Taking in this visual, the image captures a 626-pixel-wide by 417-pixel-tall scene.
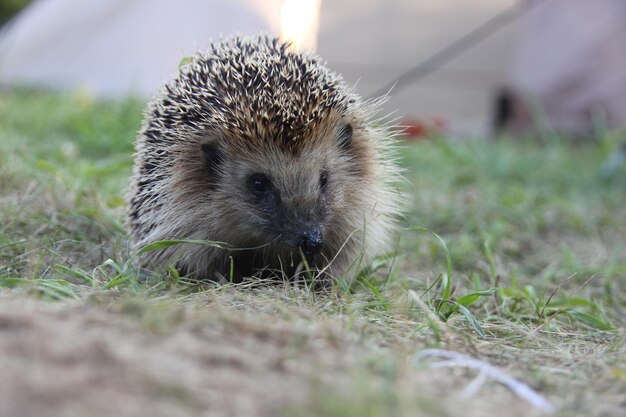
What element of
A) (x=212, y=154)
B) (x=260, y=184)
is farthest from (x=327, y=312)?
(x=212, y=154)

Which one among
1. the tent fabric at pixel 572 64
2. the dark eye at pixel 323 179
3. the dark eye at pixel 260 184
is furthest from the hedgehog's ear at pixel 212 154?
the tent fabric at pixel 572 64

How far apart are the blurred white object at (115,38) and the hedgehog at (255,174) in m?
6.09

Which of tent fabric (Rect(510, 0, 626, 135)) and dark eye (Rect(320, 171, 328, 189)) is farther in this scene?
tent fabric (Rect(510, 0, 626, 135))

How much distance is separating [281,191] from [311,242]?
13.1 inches

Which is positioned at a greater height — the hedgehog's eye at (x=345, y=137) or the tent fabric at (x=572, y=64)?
the tent fabric at (x=572, y=64)

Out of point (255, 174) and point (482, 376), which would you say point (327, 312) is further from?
point (255, 174)

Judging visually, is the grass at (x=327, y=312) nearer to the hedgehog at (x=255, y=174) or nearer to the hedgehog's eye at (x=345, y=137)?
the hedgehog at (x=255, y=174)

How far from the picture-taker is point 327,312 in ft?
9.11

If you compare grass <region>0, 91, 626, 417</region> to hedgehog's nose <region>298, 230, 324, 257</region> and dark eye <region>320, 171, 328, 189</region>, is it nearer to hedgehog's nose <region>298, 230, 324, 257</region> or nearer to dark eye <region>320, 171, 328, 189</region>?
hedgehog's nose <region>298, 230, 324, 257</region>

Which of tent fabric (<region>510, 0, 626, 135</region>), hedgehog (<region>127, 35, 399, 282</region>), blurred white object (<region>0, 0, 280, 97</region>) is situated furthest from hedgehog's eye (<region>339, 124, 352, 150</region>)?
tent fabric (<region>510, 0, 626, 135</region>)

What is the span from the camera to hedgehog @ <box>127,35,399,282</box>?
3.44m

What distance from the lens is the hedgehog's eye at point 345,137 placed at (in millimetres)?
3770

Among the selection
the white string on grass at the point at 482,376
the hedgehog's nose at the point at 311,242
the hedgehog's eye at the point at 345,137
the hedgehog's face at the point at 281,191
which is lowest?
the white string on grass at the point at 482,376

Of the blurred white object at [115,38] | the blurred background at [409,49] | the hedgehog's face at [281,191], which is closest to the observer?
the hedgehog's face at [281,191]
